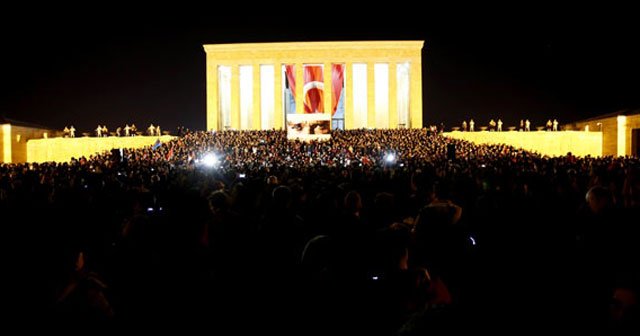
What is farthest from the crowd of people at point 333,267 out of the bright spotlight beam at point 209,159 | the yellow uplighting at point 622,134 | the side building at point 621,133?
the yellow uplighting at point 622,134

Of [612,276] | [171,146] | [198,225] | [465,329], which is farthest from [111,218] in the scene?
[171,146]

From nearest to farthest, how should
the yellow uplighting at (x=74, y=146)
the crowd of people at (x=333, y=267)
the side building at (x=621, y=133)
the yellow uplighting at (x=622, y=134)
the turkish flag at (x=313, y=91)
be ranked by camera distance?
1. the crowd of people at (x=333, y=267)
2. the side building at (x=621, y=133)
3. the yellow uplighting at (x=622, y=134)
4. the yellow uplighting at (x=74, y=146)
5. the turkish flag at (x=313, y=91)

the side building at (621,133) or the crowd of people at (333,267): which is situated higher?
the side building at (621,133)

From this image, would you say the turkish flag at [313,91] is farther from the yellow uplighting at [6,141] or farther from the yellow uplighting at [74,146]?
the yellow uplighting at [6,141]

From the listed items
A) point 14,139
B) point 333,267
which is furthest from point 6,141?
point 333,267

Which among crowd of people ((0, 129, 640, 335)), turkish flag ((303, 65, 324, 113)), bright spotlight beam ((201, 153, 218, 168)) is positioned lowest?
crowd of people ((0, 129, 640, 335))

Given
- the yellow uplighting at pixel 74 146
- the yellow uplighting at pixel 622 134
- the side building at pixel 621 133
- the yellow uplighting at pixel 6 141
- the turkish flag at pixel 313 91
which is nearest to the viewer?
the side building at pixel 621 133

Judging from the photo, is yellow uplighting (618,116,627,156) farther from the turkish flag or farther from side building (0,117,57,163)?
side building (0,117,57,163)

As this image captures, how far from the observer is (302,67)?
58.3 m

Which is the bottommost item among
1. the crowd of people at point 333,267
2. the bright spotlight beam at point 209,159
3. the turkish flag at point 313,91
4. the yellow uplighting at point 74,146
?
the crowd of people at point 333,267

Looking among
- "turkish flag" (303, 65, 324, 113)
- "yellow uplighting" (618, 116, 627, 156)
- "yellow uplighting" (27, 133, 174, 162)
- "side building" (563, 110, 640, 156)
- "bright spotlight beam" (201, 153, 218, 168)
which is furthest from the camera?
"turkish flag" (303, 65, 324, 113)

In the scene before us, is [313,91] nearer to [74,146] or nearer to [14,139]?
[74,146]

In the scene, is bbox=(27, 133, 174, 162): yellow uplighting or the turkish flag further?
the turkish flag

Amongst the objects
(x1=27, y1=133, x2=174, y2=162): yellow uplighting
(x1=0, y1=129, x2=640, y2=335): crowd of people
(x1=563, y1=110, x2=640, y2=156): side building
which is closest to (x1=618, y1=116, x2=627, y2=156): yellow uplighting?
(x1=563, y1=110, x2=640, y2=156): side building
